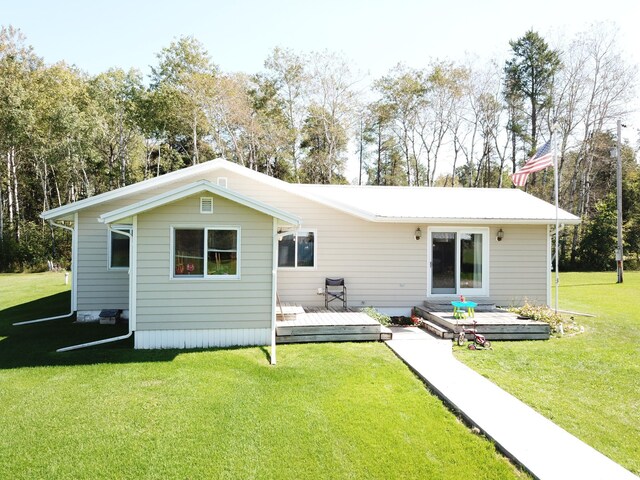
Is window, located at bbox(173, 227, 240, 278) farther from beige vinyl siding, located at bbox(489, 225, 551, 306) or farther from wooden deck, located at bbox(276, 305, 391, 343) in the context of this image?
beige vinyl siding, located at bbox(489, 225, 551, 306)

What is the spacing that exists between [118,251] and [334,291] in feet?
17.3

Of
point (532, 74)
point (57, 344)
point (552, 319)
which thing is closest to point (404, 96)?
point (532, 74)

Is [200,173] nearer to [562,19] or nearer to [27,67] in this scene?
[27,67]

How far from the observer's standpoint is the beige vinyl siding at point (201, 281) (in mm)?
6703

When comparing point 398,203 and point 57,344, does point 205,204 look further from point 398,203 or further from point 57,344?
point 398,203

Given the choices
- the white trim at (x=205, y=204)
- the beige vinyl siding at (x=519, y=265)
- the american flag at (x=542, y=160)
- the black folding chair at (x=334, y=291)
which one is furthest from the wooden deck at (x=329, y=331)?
the american flag at (x=542, y=160)

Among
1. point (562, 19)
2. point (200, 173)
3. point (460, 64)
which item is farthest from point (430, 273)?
point (562, 19)

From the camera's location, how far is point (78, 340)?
7.51 meters

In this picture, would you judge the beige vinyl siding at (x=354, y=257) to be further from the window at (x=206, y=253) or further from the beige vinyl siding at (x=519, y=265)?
the window at (x=206, y=253)

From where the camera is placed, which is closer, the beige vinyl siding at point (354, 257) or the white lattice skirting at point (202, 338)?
the white lattice skirting at point (202, 338)

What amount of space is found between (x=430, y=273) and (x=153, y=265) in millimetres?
6396

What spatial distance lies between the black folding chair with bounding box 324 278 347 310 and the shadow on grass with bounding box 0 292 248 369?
12.5ft

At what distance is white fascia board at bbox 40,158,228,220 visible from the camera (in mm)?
8695

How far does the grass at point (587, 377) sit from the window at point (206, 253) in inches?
167
